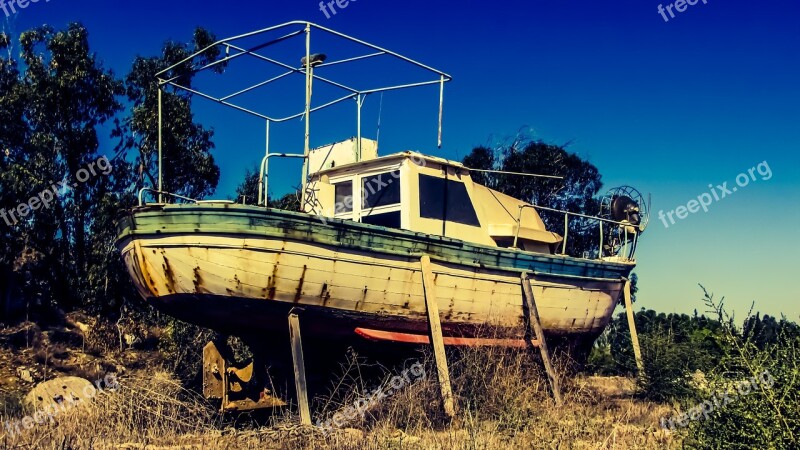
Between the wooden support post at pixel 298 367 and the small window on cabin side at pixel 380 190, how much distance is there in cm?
273

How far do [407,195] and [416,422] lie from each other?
3491mm

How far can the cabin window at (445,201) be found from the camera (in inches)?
472

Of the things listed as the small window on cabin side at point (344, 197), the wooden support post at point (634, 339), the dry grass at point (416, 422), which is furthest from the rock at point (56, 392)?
the wooden support post at point (634, 339)

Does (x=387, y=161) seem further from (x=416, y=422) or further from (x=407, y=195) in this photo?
(x=416, y=422)

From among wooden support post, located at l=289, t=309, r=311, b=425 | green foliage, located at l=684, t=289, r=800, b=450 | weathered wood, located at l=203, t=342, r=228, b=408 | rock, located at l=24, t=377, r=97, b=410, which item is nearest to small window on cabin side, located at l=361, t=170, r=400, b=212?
wooden support post, located at l=289, t=309, r=311, b=425

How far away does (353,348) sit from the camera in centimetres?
1110

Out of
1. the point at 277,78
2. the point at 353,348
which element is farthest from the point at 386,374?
the point at 277,78

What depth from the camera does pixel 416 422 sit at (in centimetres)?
999

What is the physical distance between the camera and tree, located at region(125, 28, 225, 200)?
64.5ft

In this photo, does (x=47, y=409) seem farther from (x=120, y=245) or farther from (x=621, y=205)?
(x=621, y=205)

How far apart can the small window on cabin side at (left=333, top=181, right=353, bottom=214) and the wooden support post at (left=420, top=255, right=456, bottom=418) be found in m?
2.11

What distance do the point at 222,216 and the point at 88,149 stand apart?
12037 millimetres

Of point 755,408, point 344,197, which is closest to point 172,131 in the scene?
point 344,197

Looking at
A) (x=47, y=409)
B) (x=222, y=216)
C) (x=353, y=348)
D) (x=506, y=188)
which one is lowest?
(x=47, y=409)
